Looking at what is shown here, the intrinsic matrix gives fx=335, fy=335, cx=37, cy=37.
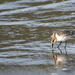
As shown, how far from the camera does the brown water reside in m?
8.70

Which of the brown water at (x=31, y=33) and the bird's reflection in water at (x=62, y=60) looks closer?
the bird's reflection in water at (x=62, y=60)

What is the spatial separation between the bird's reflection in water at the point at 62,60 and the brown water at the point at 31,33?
0.12 meters

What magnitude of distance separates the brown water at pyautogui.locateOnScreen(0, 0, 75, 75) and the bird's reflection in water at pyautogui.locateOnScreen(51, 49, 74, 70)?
0.12 meters

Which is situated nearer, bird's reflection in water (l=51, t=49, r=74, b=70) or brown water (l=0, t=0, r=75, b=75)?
bird's reflection in water (l=51, t=49, r=74, b=70)

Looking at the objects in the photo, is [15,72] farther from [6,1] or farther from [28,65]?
[6,1]

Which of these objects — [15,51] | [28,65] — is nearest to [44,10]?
[15,51]

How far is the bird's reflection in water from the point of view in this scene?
8.58m

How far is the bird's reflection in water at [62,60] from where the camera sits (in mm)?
8581

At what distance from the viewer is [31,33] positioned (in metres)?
12.6

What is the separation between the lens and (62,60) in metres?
9.23

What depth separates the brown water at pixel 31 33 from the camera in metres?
8.70

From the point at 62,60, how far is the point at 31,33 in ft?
11.7

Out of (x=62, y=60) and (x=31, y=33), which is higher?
(x=62, y=60)

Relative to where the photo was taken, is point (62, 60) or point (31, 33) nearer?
point (62, 60)
